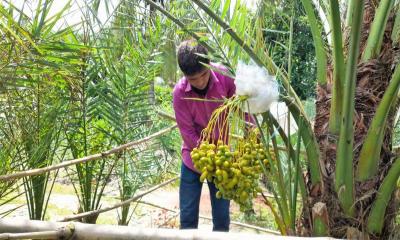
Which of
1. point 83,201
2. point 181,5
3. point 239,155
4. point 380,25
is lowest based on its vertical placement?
point 83,201

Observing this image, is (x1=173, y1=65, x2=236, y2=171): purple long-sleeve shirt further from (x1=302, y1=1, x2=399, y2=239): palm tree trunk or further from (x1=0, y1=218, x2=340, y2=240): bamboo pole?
(x1=0, y1=218, x2=340, y2=240): bamboo pole

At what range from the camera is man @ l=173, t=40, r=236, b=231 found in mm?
2158

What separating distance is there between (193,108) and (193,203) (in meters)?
0.49

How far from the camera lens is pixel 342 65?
1.49 meters

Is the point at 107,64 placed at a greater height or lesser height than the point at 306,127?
greater

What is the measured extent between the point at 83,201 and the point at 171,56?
99cm

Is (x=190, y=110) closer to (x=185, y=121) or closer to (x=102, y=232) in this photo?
(x=185, y=121)

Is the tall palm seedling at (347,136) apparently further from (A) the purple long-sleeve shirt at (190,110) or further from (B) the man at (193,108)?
(A) the purple long-sleeve shirt at (190,110)

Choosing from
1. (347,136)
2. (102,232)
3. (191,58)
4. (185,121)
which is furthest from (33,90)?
(347,136)

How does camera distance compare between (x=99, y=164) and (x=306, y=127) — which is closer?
(x=306, y=127)

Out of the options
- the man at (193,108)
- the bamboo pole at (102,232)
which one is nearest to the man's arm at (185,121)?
the man at (193,108)

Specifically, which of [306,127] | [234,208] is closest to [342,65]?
[306,127]

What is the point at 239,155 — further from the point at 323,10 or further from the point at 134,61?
the point at 134,61

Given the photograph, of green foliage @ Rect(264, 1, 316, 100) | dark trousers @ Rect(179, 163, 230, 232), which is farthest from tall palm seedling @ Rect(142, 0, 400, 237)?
dark trousers @ Rect(179, 163, 230, 232)
